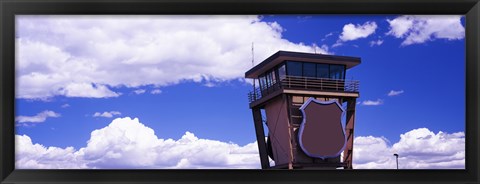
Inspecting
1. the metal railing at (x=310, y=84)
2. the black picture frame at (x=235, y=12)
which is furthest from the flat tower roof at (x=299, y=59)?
the black picture frame at (x=235, y=12)

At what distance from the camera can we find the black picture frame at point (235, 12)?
1.11m

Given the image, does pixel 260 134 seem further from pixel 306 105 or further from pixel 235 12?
pixel 235 12

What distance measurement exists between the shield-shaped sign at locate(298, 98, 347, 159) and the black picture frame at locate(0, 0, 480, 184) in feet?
23.7

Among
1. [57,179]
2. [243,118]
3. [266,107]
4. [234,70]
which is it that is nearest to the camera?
[57,179]

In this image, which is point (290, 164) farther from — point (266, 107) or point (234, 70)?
point (234, 70)

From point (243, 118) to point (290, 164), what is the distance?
1.43 metres

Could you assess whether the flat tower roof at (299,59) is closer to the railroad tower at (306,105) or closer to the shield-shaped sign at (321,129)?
the railroad tower at (306,105)

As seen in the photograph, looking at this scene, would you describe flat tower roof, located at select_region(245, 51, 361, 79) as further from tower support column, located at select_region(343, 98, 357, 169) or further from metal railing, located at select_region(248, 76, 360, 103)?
tower support column, located at select_region(343, 98, 357, 169)

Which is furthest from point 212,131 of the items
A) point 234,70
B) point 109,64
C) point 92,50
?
point 92,50

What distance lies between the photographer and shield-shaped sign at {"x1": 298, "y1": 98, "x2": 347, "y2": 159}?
8.41 meters

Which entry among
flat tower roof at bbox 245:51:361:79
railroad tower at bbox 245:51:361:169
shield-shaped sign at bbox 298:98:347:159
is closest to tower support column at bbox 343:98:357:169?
railroad tower at bbox 245:51:361:169

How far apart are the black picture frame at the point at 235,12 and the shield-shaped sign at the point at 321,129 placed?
284 inches

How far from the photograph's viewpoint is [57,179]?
110 cm

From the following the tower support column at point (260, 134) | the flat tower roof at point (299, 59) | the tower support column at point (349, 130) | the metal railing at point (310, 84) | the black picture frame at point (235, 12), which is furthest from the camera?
the tower support column at point (260, 134)
